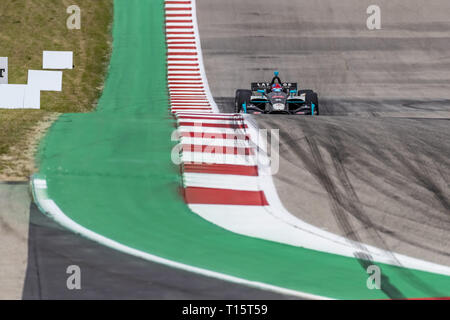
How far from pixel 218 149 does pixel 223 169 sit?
2.84 ft

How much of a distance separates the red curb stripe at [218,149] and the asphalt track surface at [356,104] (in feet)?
2.15

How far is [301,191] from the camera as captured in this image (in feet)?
35.9

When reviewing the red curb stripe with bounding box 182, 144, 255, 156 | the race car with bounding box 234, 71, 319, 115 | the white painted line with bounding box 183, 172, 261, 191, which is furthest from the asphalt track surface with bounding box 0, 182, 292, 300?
the race car with bounding box 234, 71, 319, 115

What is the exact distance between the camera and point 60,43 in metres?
→ 24.4

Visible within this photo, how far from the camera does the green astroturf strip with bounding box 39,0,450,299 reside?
8.53 metres

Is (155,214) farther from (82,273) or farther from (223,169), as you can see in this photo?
(82,273)

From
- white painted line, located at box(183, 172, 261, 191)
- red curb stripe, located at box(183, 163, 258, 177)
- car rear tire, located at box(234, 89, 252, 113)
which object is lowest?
white painted line, located at box(183, 172, 261, 191)

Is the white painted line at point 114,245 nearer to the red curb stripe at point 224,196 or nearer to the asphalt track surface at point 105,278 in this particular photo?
the asphalt track surface at point 105,278

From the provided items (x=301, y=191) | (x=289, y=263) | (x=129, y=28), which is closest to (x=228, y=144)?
(x=301, y=191)

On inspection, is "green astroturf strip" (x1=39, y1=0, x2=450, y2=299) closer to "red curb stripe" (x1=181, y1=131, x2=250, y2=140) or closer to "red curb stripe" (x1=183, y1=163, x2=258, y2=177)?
"red curb stripe" (x1=183, y1=163, x2=258, y2=177)

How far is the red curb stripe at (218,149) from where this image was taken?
12422 millimetres

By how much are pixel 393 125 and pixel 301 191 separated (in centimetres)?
396

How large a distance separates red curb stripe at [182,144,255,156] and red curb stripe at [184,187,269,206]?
1.41 meters

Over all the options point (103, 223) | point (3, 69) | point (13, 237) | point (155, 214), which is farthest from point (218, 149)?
point (3, 69)
